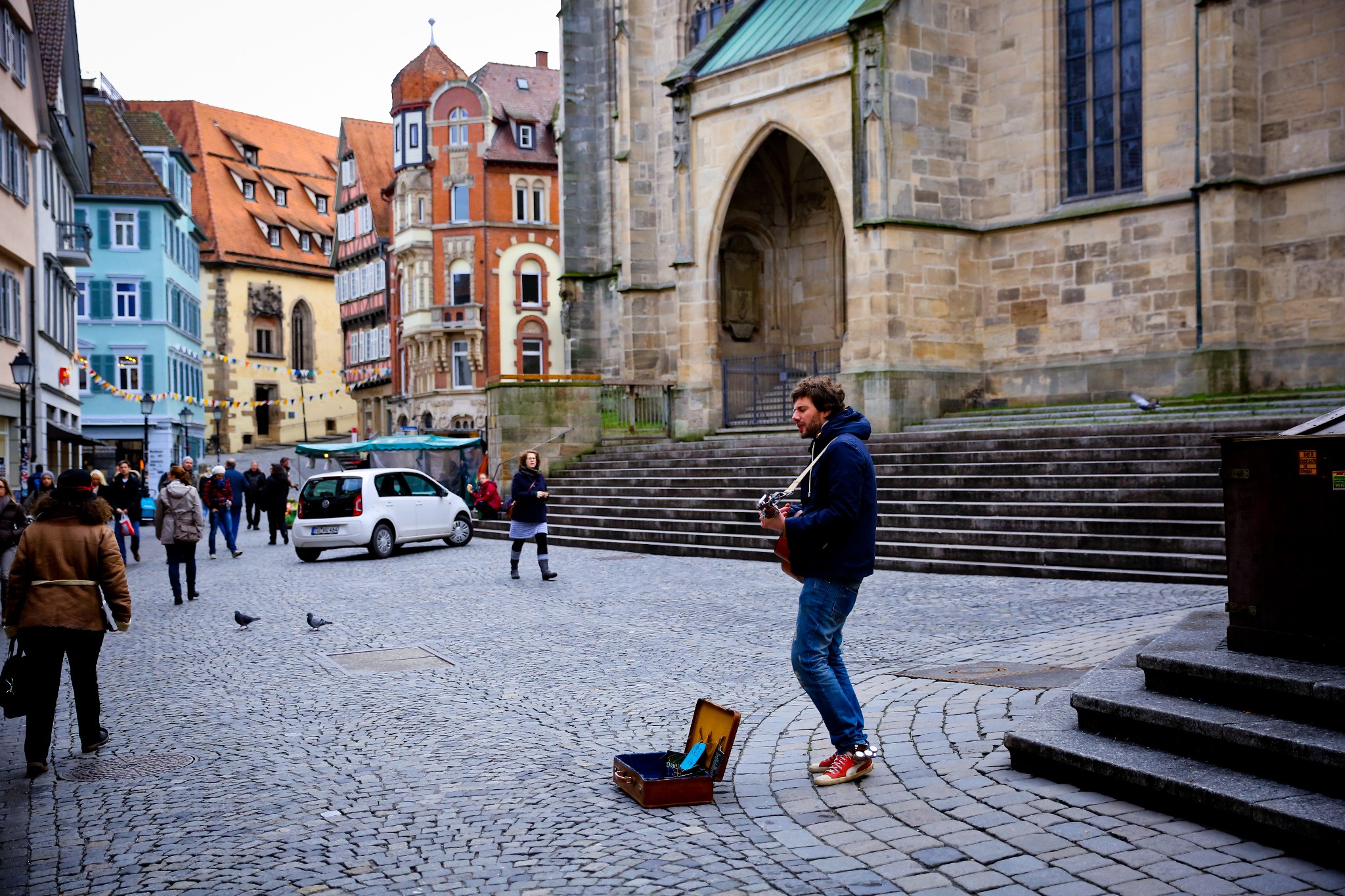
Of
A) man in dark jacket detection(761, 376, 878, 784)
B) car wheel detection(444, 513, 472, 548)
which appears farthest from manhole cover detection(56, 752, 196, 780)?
car wheel detection(444, 513, 472, 548)

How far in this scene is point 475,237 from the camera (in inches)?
2328

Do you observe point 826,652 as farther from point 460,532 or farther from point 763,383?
point 763,383

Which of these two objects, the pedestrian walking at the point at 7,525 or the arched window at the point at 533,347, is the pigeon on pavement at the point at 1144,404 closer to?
the pedestrian walking at the point at 7,525

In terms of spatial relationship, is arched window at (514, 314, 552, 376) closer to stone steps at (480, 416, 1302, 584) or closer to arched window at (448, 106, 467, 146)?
arched window at (448, 106, 467, 146)

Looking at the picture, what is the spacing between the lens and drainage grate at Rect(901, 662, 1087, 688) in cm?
778

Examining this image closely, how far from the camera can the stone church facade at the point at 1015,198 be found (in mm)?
20188

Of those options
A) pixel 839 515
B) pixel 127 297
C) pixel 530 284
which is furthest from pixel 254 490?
pixel 530 284

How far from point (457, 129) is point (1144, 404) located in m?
44.7

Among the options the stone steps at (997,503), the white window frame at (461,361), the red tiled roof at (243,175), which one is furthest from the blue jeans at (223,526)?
the red tiled roof at (243,175)

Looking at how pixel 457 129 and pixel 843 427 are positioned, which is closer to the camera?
pixel 843 427

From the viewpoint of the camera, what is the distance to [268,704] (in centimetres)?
852

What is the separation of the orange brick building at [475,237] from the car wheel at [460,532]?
34851 mm

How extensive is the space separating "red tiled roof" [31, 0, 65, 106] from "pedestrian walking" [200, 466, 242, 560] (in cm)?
1589

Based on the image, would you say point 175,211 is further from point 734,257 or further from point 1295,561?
point 1295,561
